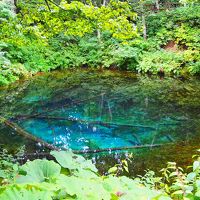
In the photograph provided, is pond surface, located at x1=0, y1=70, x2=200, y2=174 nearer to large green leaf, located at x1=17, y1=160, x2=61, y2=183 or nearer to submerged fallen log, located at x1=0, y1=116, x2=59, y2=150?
submerged fallen log, located at x1=0, y1=116, x2=59, y2=150

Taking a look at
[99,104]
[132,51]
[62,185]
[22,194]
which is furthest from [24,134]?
[132,51]

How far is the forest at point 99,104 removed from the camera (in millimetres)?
2631

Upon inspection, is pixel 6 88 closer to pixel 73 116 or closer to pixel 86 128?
pixel 73 116

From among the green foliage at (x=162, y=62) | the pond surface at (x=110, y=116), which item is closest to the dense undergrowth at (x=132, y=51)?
the green foliage at (x=162, y=62)

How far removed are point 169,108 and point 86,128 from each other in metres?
3.60

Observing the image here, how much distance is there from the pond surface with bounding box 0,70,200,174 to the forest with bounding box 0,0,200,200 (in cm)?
3

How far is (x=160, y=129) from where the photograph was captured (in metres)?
8.98

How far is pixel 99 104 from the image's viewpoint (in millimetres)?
12141

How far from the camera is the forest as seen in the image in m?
2.63

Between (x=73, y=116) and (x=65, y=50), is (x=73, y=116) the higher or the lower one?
the lower one

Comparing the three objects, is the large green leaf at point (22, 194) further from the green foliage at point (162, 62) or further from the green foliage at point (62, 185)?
the green foliage at point (162, 62)

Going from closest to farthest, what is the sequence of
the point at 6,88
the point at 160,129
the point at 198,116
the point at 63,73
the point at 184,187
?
the point at 184,187
the point at 160,129
the point at 198,116
the point at 6,88
the point at 63,73

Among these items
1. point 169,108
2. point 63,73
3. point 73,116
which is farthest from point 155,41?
point 73,116

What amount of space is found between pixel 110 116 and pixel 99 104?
178cm
